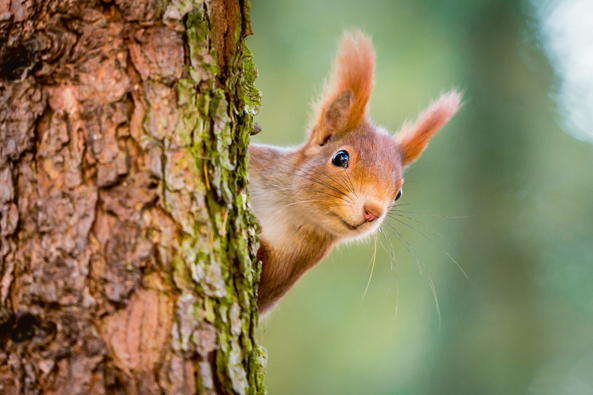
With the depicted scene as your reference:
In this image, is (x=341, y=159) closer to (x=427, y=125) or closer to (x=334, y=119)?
(x=334, y=119)

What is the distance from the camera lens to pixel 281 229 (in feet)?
5.16

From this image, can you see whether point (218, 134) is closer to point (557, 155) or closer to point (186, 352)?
point (186, 352)

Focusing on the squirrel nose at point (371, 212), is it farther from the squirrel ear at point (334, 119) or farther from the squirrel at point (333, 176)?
the squirrel ear at point (334, 119)

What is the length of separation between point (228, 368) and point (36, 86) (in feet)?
1.81

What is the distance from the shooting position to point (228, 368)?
703 mm

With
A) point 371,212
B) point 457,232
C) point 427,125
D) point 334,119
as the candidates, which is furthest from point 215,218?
point 457,232

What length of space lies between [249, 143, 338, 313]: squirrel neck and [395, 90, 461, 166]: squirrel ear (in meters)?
0.45

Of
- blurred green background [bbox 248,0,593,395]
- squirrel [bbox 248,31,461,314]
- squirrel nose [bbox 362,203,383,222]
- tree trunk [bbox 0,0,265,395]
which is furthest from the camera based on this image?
blurred green background [bbox 248,0,593,395]

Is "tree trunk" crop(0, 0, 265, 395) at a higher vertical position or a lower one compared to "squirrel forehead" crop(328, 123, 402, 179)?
lower

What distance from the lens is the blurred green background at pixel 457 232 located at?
8.50 feet

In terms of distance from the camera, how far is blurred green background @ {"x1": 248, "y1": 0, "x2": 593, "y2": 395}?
259 centimetres

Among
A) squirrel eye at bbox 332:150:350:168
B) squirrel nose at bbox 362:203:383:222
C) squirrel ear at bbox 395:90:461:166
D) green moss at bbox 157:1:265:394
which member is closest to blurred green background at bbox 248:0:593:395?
squirrel ear at bbox 395:90:461:166

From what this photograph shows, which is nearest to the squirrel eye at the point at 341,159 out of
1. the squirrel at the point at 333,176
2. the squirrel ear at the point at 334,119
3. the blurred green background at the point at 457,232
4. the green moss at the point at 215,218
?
the squirrel at the point at 333,176

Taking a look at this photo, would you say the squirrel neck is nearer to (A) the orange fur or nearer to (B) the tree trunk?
(A) the orange fur
